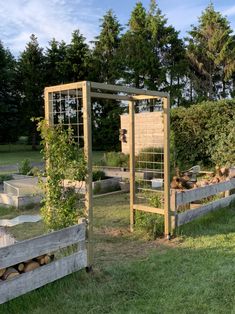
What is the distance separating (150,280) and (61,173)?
57.7 inches

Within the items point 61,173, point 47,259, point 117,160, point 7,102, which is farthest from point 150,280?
point 7,102

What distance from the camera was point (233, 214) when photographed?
250 inches

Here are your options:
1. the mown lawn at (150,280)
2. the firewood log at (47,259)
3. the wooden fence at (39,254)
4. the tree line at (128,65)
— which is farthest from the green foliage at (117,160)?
the tree line at (128,65)

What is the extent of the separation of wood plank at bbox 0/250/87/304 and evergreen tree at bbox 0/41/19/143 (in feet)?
77.6

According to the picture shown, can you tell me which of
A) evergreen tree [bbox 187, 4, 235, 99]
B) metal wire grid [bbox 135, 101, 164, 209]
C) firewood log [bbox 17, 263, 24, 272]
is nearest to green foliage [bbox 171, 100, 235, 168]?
metal wire grid [bbox 135, 101, 164, 209]

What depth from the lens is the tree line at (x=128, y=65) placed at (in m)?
25.8

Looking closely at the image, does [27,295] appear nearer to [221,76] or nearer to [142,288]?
[142,288]

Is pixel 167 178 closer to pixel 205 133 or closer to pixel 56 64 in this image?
pixel 205 133

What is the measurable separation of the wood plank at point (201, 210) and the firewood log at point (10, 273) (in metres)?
2.87

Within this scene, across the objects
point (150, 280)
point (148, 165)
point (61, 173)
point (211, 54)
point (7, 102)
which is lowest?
point (150, 280)

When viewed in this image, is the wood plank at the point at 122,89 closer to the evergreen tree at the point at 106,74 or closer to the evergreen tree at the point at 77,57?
the evergreen tree at the point at 106,74

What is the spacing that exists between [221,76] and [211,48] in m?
2.16

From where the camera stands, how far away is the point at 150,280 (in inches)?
143

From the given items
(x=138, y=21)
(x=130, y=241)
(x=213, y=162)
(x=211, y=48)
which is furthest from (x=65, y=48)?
(x=130, y=241)
